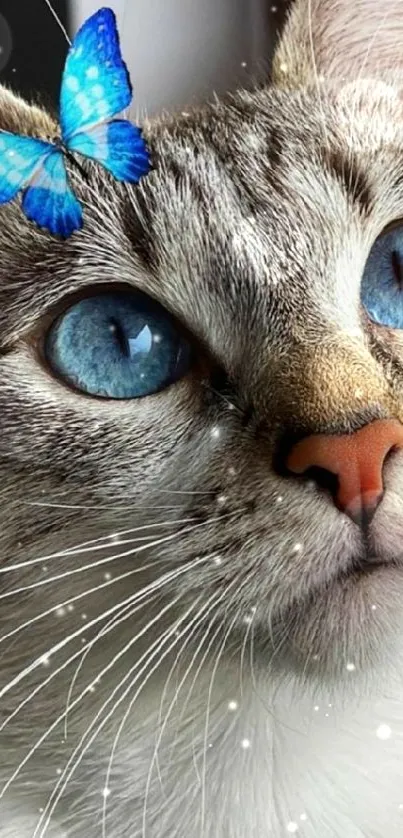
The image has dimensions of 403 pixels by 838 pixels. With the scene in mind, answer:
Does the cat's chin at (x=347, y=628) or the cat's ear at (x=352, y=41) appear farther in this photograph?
the cat's ear at (x=352, y=41)

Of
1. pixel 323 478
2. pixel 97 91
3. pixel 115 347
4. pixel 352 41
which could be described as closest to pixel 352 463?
pixel 323 478

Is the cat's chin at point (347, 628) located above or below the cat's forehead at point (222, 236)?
below

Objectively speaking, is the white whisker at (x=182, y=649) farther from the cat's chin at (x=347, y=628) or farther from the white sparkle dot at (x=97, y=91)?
the white sparkle dot at (x=97, y=91)

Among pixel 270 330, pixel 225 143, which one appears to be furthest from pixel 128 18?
pixel 270 330

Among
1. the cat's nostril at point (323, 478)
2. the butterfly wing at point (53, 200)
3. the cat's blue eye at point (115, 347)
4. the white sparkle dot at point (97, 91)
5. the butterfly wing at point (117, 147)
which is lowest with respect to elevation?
the cat's nostril at point (323, 478)

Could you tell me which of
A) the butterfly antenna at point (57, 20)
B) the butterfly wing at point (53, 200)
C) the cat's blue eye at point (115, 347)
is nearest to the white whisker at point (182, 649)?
the cat's blue eye at point (115, 347)

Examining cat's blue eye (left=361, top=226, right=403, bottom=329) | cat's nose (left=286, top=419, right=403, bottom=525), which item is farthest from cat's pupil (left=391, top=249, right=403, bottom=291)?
cat's nose (left=286, top=419, right=403, bottom=525)

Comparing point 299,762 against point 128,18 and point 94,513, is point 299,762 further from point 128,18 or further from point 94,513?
point 128,18
